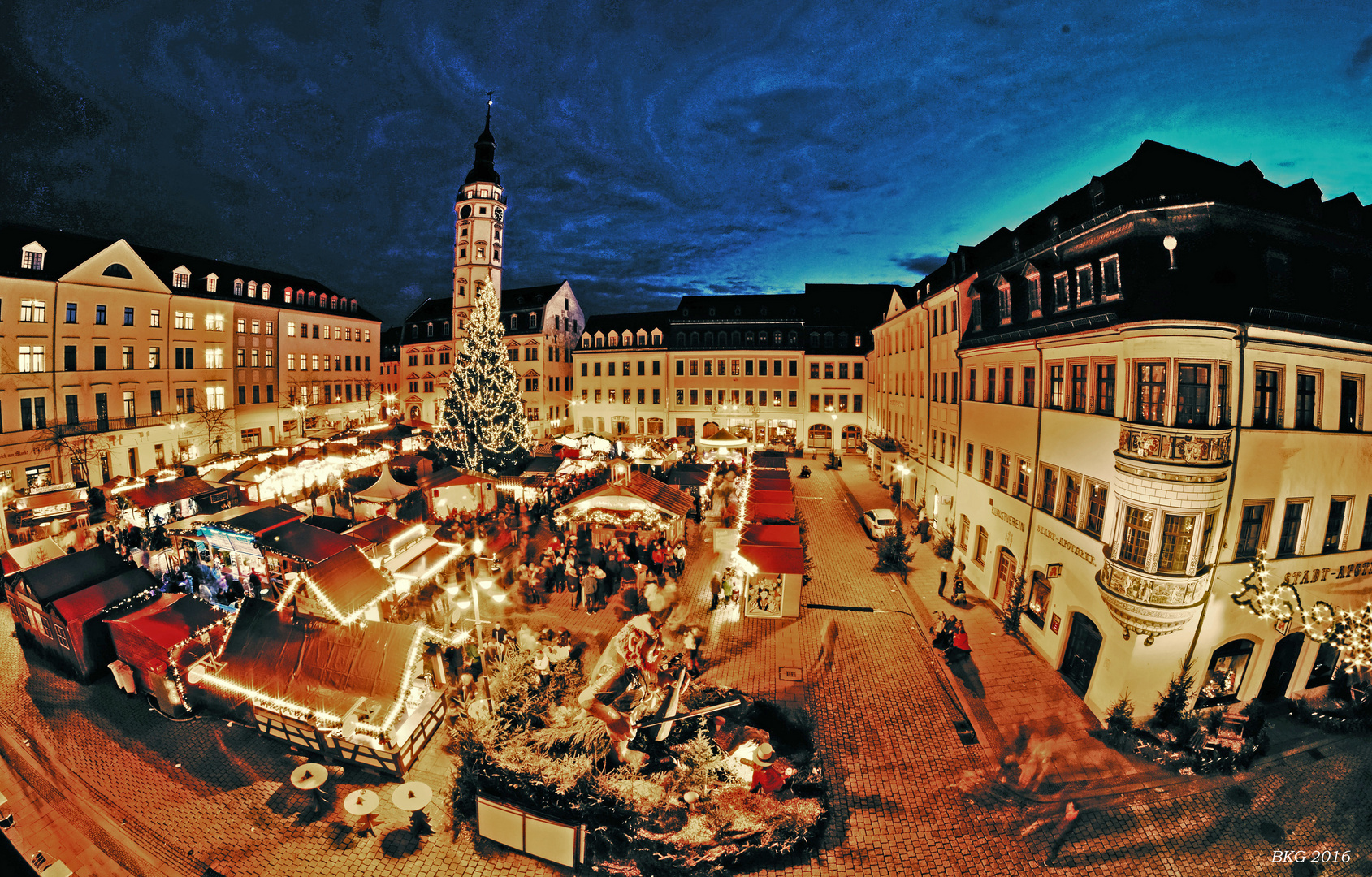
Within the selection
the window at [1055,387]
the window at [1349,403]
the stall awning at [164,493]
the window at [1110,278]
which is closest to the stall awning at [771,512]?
the window at [1055,387]

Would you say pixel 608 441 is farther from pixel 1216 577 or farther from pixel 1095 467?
pixel 1216 577

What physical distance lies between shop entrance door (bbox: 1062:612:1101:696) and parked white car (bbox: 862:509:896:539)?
839 centimetres

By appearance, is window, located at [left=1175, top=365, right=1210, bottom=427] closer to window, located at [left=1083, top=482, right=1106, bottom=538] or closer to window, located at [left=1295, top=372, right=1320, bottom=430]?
window, located at [left=1083, top=482, right=1106, bottom=538]

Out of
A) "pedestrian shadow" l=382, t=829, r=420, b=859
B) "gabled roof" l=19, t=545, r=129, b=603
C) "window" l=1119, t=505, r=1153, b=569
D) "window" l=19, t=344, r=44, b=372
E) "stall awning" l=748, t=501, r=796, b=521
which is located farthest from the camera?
"window" l=19, t=344, r=44, b=372

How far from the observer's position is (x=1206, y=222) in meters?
9.73

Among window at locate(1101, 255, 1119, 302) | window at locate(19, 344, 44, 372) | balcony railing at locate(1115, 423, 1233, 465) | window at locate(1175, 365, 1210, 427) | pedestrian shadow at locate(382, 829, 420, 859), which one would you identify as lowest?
pedestrian shadow at locate(382, 829, 420, 859)

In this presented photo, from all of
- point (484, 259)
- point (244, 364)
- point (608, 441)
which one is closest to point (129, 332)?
point (244, 364)


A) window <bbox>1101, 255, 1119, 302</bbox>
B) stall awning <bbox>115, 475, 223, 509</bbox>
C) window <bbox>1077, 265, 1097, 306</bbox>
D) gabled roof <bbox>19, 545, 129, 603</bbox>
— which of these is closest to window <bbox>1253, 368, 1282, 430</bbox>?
window <bbox>1101, 255, 1119, 302</bbox>

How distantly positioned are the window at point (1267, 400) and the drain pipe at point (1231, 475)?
571mm

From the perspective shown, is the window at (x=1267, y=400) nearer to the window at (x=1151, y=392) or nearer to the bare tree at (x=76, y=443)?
the window at (x=1151, y=392)

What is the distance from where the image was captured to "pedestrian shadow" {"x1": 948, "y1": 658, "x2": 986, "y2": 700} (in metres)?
11.6

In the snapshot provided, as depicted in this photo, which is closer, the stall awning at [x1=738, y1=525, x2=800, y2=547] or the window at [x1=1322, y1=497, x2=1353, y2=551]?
the window at [x1=1322, y1=497, x2=1353, y2=551]

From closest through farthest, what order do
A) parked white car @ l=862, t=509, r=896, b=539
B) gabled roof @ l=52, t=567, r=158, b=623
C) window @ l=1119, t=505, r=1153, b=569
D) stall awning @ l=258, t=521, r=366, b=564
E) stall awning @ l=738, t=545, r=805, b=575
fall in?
window @ l=1119, t=505, r=1153, b=569 < gabled roof @ l=52, t=567, r=158, b=623 < stall awning @ l=258, t=521, r=366, b=564 < stall awning @ l=738, t=545, r=805, b=575 < parked white car @ l=862, t=509, r=896, b=539

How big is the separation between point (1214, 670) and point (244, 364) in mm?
51143
